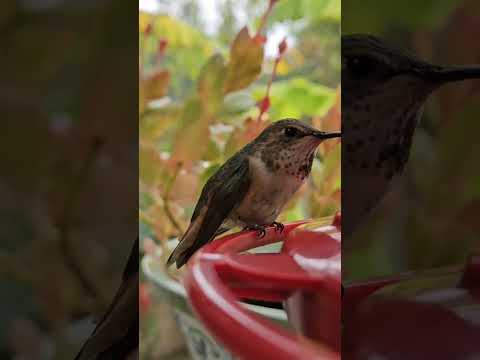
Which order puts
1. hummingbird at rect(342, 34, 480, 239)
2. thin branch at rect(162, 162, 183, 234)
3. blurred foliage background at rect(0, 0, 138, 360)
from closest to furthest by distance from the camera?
blurred foliage background at rect(0, 0, 138, 360) → thin branch at rect(162, 162, 183, 234) → hummingbird at rect(342, 34, 480, 239)

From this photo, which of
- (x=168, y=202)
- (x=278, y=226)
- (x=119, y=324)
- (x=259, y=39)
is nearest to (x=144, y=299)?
(x=119, y=324)

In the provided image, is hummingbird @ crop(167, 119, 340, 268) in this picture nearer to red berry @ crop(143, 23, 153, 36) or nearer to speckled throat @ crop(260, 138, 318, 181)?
speckled throat @ crop(260, 138, 318, 181)

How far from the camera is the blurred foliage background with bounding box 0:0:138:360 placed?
3.31ft

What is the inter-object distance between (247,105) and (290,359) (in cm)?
46

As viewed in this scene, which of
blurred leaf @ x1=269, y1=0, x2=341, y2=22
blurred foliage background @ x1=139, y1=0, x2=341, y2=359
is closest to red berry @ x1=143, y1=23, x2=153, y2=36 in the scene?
blurred foliage background @ x1=139, y1=0, x2=341, y2=359

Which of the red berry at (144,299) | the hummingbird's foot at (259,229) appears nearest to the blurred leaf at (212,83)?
the hummingbird's foot at (259,229)

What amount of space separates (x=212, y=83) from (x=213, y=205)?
0.73 ft

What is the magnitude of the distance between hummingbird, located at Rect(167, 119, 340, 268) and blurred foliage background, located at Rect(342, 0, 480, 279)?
0.72ft

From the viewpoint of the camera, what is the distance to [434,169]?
1.32 meters

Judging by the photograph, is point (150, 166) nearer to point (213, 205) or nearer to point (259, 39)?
point (213, 205)

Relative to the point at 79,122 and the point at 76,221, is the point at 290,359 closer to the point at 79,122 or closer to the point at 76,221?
the point at 76,221

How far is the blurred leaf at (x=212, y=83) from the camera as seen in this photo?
112 centimetres

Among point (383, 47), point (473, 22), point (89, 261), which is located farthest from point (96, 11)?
point (473, 22)

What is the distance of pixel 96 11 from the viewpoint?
1041 millimetres
